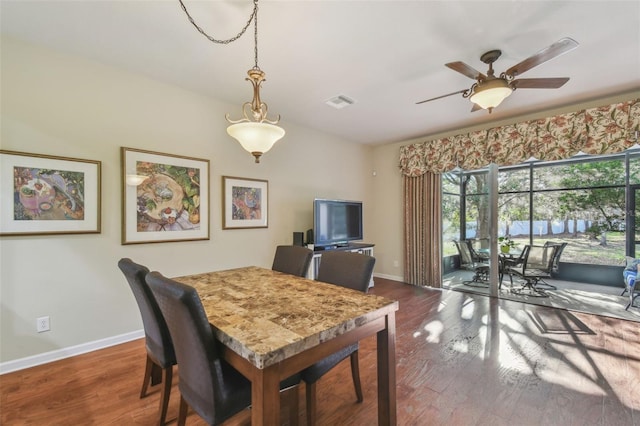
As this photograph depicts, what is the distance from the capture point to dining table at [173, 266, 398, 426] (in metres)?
0.95

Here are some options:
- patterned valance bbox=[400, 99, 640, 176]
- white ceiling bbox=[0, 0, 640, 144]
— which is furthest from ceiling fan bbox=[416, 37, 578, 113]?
patterned valance bbox=[400, 99, 640, 176]

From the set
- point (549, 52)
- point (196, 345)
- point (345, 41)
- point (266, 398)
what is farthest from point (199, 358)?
point (549, 52)

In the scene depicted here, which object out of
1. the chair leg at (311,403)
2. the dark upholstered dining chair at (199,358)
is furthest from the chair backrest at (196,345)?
the chair leg at (311,403)

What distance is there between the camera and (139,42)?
2270 mm

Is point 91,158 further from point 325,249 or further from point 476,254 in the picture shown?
point 476,254

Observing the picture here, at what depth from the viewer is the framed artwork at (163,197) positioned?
271 cm

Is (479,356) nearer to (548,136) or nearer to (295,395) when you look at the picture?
(295,395)

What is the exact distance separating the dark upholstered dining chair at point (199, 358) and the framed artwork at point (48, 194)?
6.22 feet

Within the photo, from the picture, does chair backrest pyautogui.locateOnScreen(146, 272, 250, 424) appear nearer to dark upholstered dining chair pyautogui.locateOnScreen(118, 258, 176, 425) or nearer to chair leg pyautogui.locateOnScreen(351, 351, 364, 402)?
dark upholstered dining chair pyautogui.locateOnScreen(118, 258, 176, 425)

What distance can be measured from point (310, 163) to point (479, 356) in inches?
132

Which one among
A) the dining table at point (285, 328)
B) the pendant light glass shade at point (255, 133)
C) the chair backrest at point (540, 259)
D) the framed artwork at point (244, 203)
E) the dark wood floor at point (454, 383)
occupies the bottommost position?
the dark wood floor at point (454, 383)

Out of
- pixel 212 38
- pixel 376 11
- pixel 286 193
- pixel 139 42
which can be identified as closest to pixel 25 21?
pixel 139 42

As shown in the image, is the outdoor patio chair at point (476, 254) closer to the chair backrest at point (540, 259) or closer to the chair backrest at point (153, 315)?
the chair backrest at point (540, 259)

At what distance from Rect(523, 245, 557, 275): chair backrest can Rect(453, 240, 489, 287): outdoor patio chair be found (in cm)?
55
